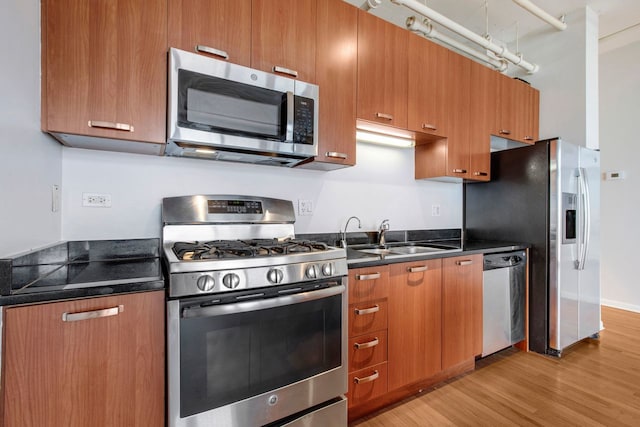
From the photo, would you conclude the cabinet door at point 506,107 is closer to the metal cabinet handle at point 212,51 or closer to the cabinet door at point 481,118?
the cabinet door at point 481,118

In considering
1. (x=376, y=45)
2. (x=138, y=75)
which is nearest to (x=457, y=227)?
(x=376, y=45)

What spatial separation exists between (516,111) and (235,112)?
2752 mm

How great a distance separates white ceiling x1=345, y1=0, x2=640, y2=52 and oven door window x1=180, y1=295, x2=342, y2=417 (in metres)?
2.48

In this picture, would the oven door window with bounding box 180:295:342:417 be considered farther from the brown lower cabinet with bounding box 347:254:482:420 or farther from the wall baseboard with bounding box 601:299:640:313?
the wall baseboard with bounding box 601:299:640:313

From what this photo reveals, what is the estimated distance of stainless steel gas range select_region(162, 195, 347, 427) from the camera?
1173mm

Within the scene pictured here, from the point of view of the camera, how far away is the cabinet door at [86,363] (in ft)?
3.08

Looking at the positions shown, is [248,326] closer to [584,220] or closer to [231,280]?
[231,280]

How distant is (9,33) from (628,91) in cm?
528

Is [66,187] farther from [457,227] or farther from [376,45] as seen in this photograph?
[457,227]

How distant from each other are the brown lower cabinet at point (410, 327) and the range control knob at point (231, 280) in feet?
2.20

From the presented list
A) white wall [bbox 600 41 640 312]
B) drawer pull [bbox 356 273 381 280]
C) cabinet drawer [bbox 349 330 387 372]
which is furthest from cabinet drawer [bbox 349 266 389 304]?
white wall [bbox 600 41 640 312]

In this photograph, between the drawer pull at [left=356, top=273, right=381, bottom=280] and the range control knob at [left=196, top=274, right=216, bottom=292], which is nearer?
the range control knob at [left=196, top=274, right=216, bottom=292]

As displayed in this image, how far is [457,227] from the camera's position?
308cm

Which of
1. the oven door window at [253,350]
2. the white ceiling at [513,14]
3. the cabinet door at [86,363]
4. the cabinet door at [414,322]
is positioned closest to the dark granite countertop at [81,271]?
the cabinet door at [86,363]
